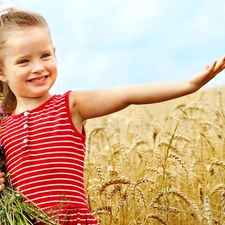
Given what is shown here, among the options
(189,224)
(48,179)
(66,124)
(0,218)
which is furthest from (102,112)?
(189,224)

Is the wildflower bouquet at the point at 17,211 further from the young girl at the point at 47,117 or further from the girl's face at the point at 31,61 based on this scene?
the girl's face at the point at 31,61

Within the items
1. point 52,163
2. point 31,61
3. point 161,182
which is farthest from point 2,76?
point 161,182

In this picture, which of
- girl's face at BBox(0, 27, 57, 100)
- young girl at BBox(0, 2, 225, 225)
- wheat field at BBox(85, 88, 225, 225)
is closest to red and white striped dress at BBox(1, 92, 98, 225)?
young girl at BBox(0, 2, 225, 225)

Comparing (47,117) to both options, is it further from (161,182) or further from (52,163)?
(161,182)

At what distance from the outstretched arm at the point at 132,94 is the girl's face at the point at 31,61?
5.8 inches

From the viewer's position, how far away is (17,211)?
2.64m

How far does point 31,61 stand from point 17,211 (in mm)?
583

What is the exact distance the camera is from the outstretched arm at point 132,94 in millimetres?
2594

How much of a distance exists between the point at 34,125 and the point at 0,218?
0.40 meters

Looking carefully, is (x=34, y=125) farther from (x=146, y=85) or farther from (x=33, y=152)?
(x=146, y=85)

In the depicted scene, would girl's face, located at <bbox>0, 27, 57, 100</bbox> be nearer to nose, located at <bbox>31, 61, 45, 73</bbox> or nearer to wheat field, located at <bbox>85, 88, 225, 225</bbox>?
nose, located at <bbox>31, 61, 45, 73</bbox>

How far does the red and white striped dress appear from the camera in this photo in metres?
2.73

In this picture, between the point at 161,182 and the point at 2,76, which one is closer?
the point at 2,76

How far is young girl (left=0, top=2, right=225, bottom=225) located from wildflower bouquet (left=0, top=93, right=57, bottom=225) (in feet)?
0.14
